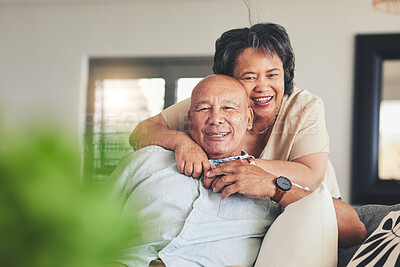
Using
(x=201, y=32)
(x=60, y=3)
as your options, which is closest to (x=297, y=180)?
(x=201, y=32)

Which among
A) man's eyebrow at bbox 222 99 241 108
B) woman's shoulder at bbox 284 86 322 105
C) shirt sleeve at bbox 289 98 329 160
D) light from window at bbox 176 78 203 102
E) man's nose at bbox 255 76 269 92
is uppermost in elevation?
light from window at bbox 176 78 203 102

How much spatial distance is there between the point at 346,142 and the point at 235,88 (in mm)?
3470

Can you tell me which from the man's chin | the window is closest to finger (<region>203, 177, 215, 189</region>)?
the man's chin

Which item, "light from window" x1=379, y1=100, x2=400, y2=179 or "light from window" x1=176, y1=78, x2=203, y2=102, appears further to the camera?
"light from window" x1=176, y1=78, x2=203, y2=102

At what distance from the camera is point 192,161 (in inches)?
60.0

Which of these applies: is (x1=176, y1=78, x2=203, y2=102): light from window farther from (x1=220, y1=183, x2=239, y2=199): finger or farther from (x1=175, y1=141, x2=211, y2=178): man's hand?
(x1=220, y1=183, x2=239, y2=199): finger

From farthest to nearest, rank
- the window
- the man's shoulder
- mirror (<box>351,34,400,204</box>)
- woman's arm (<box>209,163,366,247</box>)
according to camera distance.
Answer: the window
mirror (<box>351,34,400,204</box>)
the man's shoulder
woman's arm (<box>209,163,366,247</box>)

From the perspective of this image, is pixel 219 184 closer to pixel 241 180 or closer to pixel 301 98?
pixel 241 180

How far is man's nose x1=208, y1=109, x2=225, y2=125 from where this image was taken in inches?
63.1

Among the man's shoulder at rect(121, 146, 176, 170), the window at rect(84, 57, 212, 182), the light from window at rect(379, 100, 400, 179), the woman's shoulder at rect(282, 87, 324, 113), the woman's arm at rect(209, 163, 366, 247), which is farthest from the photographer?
the window at rect(84, 57, 212, 182)

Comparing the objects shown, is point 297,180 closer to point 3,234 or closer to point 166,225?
point 166,225

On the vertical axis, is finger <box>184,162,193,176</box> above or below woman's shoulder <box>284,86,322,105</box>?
below

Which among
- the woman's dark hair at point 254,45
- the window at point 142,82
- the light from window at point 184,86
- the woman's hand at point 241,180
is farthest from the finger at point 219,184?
the light from window at point 184,86

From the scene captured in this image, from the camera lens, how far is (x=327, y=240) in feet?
4.04
